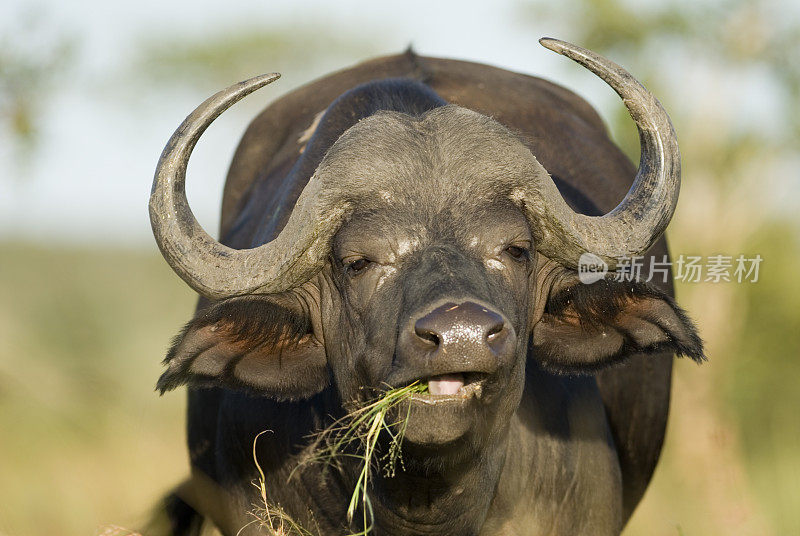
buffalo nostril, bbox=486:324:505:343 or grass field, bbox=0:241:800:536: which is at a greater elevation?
buffalo nostril, bbox=486:324:505:343

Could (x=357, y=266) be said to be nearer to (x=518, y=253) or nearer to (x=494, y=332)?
(x=518, y=253)

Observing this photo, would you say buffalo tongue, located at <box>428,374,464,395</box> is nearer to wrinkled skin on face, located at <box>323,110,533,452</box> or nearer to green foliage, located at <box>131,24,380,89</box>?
wrinkled skin on face, located at <box>323,110,533,452</box>

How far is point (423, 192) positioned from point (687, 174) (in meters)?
10.6

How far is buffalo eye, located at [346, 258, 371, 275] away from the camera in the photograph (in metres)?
3.96

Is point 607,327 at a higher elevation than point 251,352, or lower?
higher

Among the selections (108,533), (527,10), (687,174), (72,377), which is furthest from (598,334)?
(527,10)

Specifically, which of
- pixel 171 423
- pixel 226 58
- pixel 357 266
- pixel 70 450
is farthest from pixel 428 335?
pixel 226 58

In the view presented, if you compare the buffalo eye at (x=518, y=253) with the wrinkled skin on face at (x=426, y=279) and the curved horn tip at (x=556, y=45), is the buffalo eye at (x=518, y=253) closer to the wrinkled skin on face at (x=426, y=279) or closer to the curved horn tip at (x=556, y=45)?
the wrinkled skin on face at (x=426, y=279)

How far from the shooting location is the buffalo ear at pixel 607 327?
14.1 ft

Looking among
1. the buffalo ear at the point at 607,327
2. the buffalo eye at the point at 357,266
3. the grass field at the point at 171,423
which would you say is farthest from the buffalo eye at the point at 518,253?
the grass field at the point at 171,423

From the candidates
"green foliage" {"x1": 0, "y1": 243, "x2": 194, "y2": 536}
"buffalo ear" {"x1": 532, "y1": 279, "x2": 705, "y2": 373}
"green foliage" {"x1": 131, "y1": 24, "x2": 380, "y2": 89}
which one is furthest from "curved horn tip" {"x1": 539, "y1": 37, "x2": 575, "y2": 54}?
"green foliage" {"x1": 131, "y1": 24, "x2": 380, "y2": 89}

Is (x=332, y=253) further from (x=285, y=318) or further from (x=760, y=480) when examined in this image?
(x=760, y=480)

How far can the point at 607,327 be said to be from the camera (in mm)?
4500

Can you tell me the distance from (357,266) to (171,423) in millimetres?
6181
